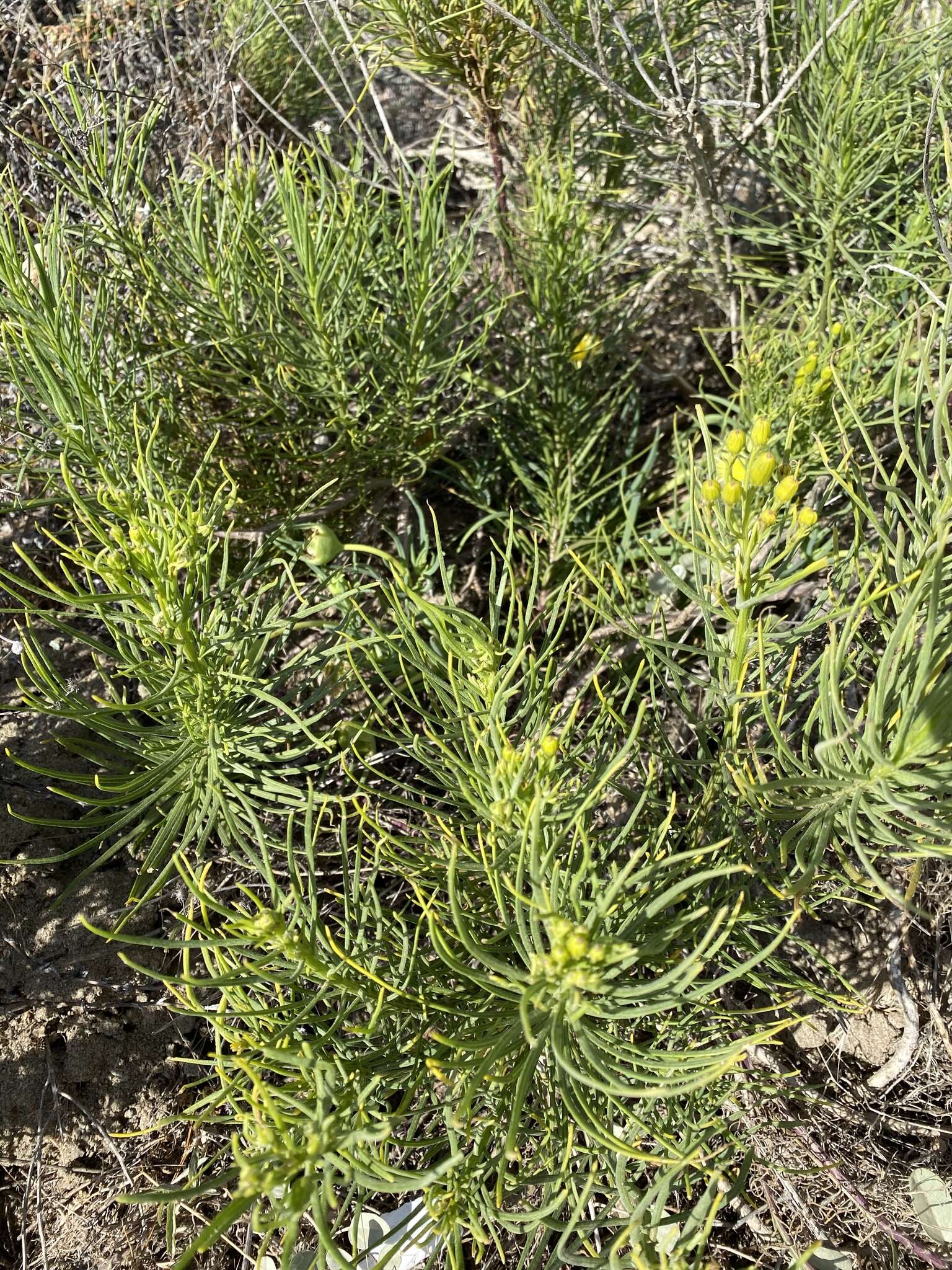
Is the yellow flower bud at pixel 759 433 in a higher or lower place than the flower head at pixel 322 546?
higher

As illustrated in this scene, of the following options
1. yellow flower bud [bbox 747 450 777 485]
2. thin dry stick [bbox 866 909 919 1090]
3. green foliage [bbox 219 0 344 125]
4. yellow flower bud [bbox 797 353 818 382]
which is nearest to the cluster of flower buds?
yellow flower bud [bbox 747 450 777 485]

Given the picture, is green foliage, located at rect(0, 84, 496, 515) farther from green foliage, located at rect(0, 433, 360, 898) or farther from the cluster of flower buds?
the cluster of flower buds

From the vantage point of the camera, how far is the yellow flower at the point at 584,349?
5.35ft

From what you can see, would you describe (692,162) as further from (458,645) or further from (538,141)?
(458,645)

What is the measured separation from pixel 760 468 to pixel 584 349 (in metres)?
0.84

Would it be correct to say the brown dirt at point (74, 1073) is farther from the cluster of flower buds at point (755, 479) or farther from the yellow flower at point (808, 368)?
the yellow flower at point (808, 368)

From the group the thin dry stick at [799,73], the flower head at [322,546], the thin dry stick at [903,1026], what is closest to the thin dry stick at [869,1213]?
the thin dry stick at [903,1026]

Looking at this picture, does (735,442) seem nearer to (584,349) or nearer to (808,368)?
(808,368)

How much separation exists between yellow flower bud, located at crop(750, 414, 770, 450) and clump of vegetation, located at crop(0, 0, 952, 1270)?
0.06 feet

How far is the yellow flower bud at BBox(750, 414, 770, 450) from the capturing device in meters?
0.91

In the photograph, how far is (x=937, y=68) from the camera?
137 centimetres

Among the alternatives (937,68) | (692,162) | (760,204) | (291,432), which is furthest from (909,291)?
(291,432)

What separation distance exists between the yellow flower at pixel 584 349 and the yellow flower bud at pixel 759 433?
2.51ft

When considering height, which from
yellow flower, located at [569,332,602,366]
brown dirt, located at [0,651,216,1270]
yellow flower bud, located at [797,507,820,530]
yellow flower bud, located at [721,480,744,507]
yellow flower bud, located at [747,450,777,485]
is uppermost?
yellow flower bud, located at [747,450,777,485]
